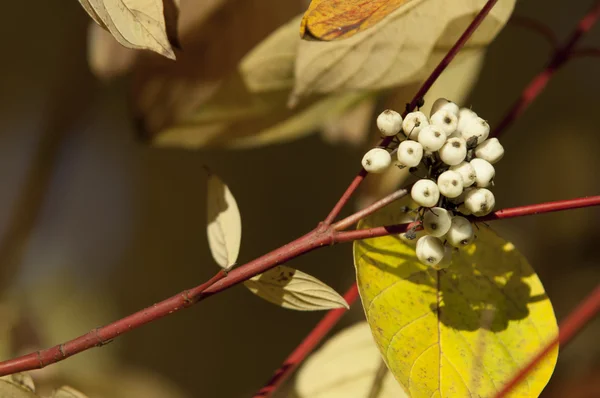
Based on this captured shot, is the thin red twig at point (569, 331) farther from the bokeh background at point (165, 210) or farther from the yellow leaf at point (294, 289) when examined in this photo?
the bokeh background at point (165, 210)

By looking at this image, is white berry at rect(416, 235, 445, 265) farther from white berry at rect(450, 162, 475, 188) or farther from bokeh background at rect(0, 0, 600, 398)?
bokeh background at rect(0, 0, 600, 398)

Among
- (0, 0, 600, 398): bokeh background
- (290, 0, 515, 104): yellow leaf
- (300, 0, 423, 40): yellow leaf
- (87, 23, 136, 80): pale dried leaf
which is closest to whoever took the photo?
(300, 0, 423, 40): yellow leaf

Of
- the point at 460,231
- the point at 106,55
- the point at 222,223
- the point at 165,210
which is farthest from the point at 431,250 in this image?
the point at 165,210

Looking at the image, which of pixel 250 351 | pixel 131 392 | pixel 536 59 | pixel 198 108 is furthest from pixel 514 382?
pixel 536 59

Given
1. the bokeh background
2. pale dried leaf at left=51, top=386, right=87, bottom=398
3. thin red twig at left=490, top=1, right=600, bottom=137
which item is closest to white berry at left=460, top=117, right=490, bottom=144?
thin red twig at left=490, top=1, right=600, bottom=137

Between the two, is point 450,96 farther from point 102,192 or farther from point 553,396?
point 102,192

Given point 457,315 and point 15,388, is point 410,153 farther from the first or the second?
point 15,388

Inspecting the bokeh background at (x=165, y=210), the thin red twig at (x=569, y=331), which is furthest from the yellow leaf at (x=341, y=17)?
the bokeh background at (x=165, y=210)
